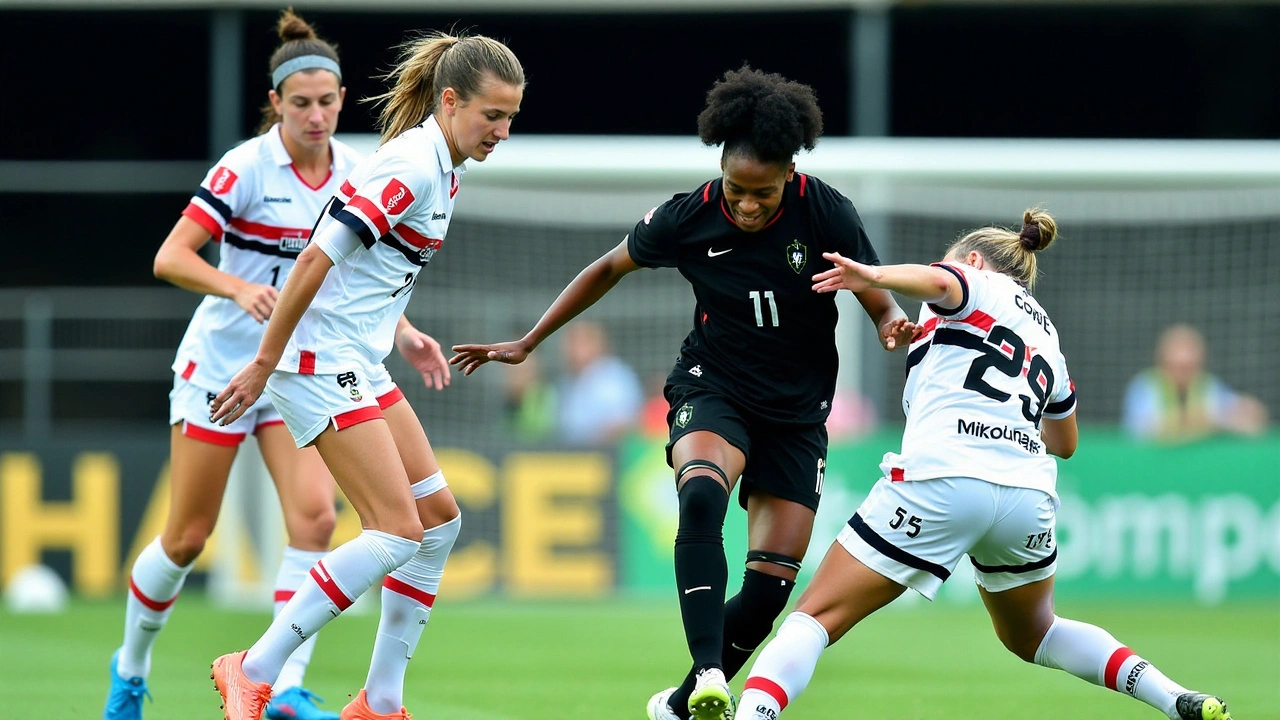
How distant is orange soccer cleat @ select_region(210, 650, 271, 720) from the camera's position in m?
4.73

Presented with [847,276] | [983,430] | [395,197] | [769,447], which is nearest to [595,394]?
[769,447]

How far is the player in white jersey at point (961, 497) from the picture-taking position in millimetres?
4617

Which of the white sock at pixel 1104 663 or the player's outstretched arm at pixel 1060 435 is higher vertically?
the player's outstretched arm at pixel 1060 435

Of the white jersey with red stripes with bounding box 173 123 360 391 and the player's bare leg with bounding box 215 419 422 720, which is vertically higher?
the white jersey with red stripes with bounding box 173 123 360 391

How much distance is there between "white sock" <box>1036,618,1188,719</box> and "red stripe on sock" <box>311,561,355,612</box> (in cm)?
227

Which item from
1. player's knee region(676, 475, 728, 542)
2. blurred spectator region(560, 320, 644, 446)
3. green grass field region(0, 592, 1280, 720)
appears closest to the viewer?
player's knee region(676, 475, 728, 542)

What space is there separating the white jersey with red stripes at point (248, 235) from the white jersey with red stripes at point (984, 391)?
2.50 metres

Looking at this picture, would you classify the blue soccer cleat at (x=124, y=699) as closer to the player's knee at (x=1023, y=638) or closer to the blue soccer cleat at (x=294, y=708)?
the blue soccer cleat at (x=294, y=708)

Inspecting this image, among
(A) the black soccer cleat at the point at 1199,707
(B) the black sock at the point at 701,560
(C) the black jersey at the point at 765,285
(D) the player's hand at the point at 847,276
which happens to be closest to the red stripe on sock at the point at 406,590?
(B) the black sock at the point at 701,560

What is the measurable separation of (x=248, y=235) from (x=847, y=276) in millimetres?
2539

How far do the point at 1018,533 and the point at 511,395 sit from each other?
9453 mm

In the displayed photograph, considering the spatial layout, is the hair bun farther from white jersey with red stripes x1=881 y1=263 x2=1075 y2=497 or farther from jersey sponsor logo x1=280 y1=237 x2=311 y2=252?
jersey sponsor logo x1=280 y1=237 x2=311 y2=252

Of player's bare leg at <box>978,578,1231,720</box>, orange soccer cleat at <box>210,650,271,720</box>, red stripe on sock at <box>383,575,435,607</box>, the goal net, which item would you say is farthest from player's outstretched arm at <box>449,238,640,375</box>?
the goal net

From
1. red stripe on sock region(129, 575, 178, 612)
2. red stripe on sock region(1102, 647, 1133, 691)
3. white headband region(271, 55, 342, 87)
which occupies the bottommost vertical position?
red stripe on sock region(1102, 647, 1133, 691)
